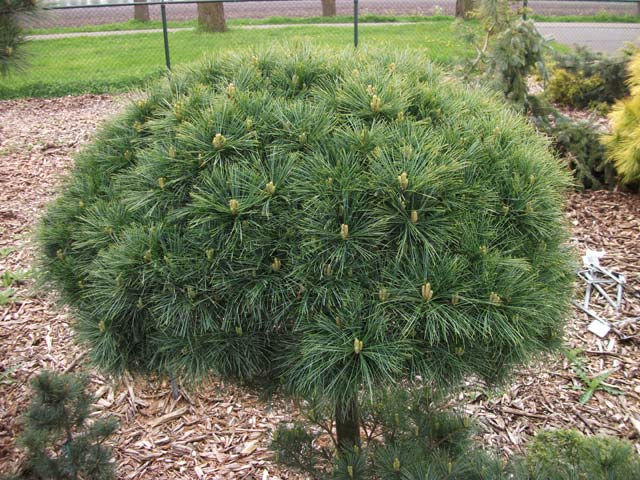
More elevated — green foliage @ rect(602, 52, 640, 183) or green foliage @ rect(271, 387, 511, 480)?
green foliage @ rect(602, 52, 640, 183)

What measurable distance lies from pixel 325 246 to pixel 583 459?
1.30 meters

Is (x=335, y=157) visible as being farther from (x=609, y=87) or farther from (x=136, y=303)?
(x=609, y=87)

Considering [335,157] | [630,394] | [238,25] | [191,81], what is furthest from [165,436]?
[238,25]

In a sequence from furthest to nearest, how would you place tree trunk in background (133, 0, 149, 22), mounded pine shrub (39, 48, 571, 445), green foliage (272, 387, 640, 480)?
tree trunk in background (133, 0, 149, 22) < green foliage (272, 387, 640, 480) < mounded pine shrub (39, 48, 571, 445)

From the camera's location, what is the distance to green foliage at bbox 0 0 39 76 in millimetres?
2561

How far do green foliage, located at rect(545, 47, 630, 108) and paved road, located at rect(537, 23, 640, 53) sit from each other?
461 centimetres

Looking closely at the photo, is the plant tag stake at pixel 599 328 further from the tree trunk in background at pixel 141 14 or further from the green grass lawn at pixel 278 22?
the tree trunk in background at pixel 141 14

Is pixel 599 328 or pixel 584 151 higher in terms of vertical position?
pixel 584 151

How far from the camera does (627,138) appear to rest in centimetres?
569

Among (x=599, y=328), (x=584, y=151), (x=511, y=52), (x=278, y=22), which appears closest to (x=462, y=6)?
(x=278, y=22)

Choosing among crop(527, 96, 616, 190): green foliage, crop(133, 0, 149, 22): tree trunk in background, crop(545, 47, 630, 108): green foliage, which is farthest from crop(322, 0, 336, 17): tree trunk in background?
crop(527, 96, 616, 190): green foliage

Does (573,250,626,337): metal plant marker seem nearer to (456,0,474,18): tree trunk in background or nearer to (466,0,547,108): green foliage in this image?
(466,0,547,108): green foliage

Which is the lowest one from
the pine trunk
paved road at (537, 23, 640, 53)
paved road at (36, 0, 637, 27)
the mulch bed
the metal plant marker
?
the mulch bed

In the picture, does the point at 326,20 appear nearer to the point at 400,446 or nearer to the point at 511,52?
the point at 511,52
